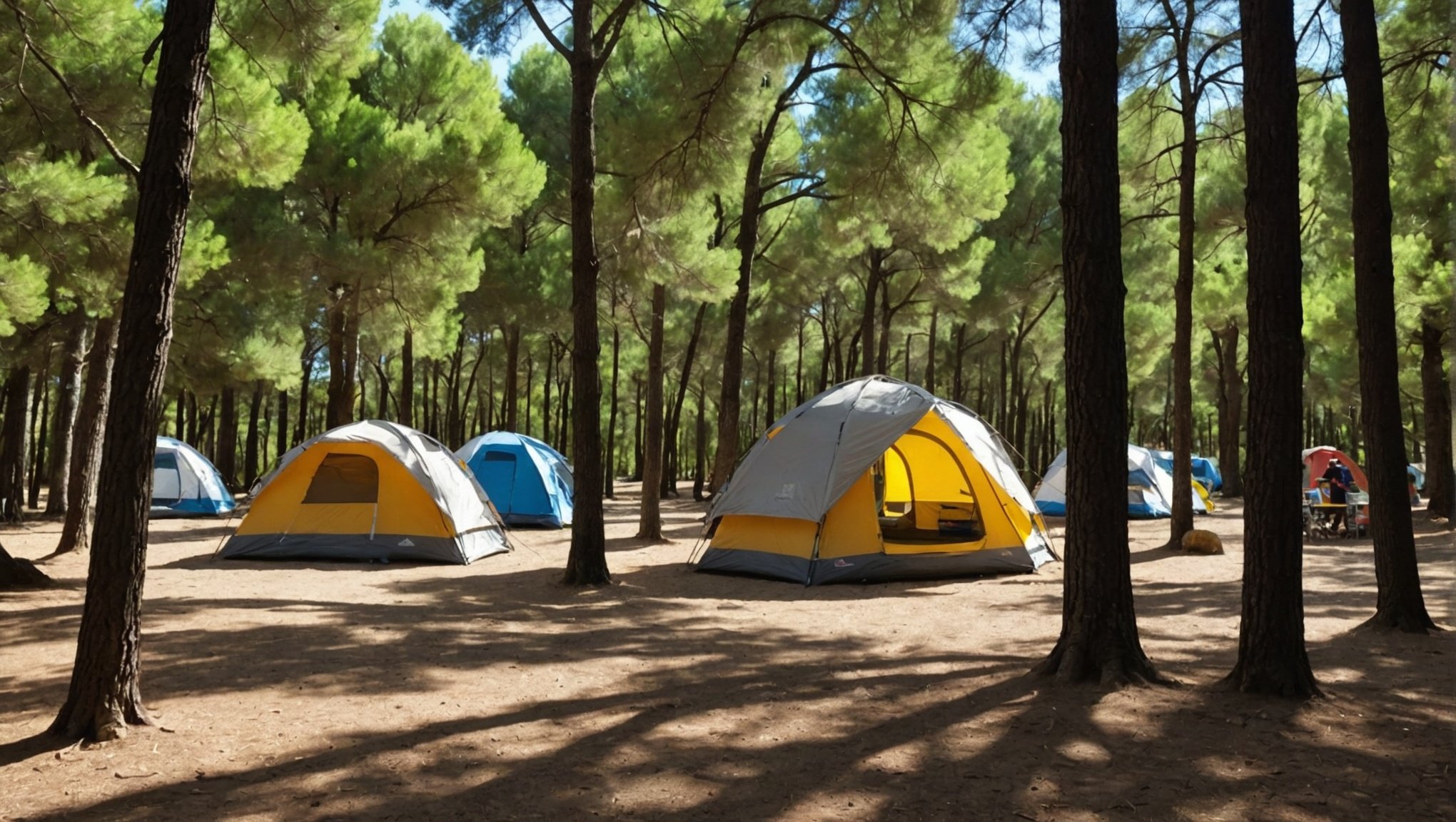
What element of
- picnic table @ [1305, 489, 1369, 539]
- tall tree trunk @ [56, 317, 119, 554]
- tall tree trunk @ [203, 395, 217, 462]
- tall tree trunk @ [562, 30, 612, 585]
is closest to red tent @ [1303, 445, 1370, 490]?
picnic table @ [1305, 489, 1369, 539]

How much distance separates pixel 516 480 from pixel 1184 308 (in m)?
9.12

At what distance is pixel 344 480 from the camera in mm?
10195

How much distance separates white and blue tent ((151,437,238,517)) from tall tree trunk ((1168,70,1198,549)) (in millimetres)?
14101

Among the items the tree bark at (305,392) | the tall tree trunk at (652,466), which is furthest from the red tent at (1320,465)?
the tree bark at (305,392)

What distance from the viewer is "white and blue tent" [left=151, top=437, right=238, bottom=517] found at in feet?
50.9

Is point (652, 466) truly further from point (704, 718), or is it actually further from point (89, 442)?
point (704, 718)

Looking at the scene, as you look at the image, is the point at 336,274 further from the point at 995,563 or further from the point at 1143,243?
the point at 1143,243

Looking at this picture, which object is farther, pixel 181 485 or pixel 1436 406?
pixel 181 485

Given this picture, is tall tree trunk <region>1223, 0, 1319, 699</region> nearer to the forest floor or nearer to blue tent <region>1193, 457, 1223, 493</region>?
the forest floor

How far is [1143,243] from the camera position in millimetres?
18812

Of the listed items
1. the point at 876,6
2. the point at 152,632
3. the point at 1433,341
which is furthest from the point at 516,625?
the point at 1433,341

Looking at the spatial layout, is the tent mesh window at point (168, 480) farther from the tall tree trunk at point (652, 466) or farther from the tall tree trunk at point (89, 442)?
the tall tree trunk at point (652, 466)

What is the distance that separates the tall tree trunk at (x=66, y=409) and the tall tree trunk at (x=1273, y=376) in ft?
47.3

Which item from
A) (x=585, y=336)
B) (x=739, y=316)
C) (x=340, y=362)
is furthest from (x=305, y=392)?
(x=585, y=336)
